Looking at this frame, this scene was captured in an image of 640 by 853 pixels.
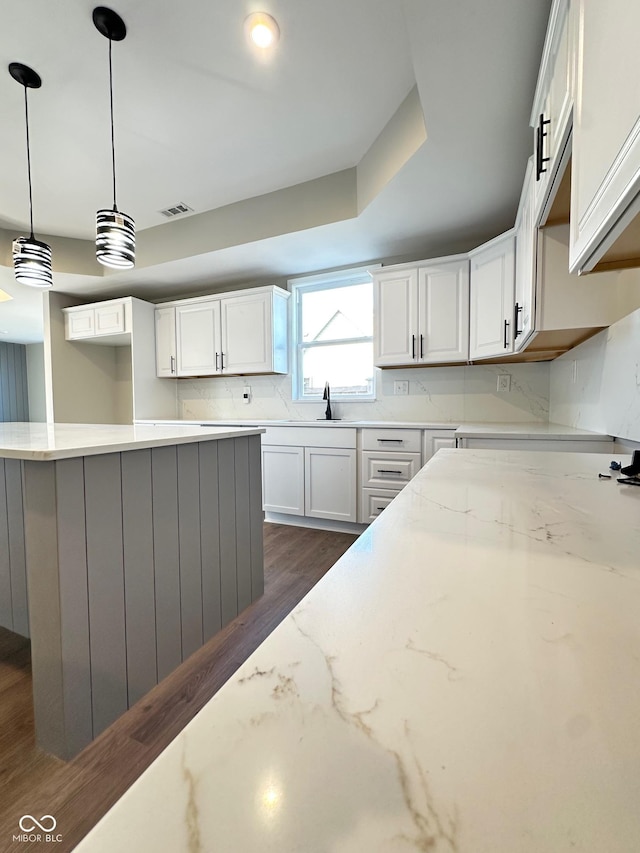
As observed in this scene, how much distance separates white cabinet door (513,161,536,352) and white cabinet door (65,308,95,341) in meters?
4.20

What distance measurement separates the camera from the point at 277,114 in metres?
2.12

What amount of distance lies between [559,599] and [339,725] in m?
0.30

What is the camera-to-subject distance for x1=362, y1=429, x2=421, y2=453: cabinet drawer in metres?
2.87

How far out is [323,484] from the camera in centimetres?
317

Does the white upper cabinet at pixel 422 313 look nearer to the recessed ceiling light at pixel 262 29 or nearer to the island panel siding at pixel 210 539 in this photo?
the recessed ceiling light at pixel 262 29

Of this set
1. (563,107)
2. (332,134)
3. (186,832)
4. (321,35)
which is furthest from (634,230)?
(332,134)

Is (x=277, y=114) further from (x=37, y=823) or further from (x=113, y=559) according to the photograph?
(x=37, y=823)

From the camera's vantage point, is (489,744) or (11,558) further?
(11,558)

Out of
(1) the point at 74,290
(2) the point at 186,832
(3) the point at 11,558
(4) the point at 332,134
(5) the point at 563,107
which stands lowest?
(3) the point at 11,558

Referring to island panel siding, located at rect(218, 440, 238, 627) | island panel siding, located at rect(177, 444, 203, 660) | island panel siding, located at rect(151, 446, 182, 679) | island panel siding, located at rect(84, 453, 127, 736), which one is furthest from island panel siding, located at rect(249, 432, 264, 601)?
island panel siding, located at rect(84, 453, 127, 736)

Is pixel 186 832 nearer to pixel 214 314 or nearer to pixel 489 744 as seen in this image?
pixel 489 744

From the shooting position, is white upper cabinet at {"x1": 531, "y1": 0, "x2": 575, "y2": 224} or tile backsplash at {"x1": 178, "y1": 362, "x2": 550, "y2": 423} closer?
white upper cabinet at {"x1": 531, "y1": 0, "x2": 575, "y2": 224}

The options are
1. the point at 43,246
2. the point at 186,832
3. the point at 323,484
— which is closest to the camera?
the point at 186,832

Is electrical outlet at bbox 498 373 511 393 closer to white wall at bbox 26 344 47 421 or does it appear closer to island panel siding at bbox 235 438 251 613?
island panel siding at bbox 235 438 251 613
